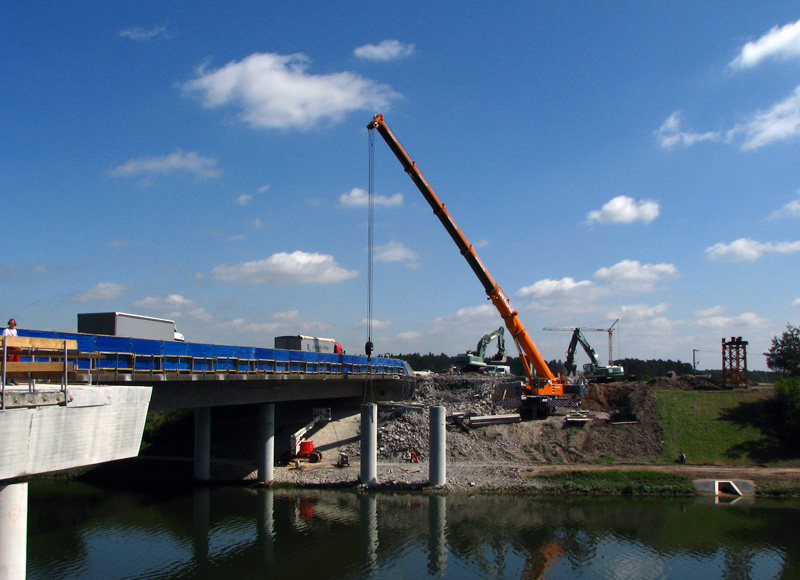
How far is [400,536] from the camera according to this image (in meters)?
31.9

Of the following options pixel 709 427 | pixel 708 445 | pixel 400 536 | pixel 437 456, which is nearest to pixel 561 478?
pixel 437 456

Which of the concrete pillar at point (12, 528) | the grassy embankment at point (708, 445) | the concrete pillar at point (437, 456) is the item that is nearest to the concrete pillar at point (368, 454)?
the concrete pillar at point (437, 456)

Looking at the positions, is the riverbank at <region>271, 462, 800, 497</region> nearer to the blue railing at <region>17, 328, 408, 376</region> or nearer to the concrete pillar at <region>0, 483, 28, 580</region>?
the blue railing at <region>17, 328, 408, 376</region>

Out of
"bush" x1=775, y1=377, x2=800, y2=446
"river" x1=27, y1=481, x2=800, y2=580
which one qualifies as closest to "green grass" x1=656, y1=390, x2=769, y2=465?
"bush" x1=775, y1=377, x2=800, y2=446

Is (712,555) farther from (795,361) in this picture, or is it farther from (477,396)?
(795,361)

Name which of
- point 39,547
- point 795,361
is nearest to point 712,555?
point 39,547

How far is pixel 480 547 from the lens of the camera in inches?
1194

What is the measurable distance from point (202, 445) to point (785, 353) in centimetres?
7160

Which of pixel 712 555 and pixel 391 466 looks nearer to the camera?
pixel 712 555

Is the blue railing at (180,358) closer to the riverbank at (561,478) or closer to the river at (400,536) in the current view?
the riverbank at (561,478)

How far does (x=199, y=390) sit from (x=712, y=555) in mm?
28593

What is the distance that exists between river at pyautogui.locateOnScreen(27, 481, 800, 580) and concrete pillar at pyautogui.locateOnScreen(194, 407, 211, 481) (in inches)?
151

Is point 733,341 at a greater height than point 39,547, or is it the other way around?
point 733,341

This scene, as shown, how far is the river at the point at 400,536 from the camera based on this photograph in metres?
27.3
